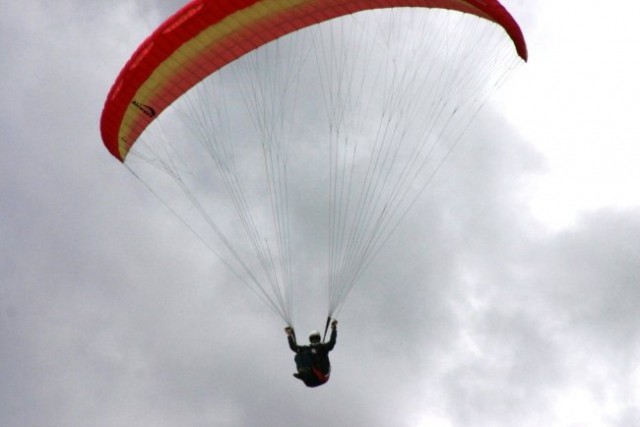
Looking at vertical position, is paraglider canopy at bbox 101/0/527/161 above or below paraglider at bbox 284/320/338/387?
above

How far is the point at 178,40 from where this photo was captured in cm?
3008

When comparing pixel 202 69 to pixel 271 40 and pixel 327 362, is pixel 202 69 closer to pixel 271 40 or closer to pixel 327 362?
pixel 271 40

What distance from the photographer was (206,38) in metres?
30.5

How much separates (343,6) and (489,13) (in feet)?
12.2

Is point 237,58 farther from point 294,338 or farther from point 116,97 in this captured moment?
point 294,338

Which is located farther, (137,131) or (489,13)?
(137,131)

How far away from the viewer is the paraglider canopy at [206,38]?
29.7 m

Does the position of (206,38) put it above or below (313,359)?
above

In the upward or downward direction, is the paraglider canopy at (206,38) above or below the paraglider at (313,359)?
above

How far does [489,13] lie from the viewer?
30.2 meters

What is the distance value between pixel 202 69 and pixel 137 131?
2.89 metres

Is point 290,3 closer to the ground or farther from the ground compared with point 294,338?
farther from the ground

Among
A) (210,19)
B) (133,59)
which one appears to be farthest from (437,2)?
(133,59)

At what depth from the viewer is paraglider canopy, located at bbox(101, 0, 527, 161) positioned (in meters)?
29.7
